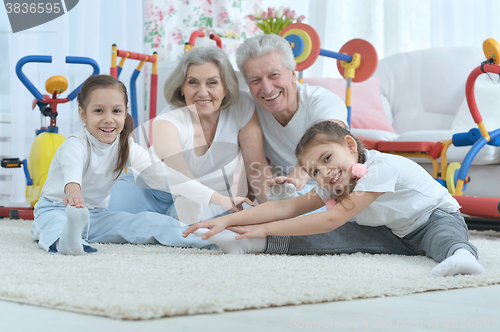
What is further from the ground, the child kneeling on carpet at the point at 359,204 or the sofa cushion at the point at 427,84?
the sofa cushion at the point at 427,84

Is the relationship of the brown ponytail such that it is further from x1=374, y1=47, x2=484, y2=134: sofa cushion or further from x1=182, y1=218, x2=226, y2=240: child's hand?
x1=374, y1=47, x2=484, y2=134: sofa cushion

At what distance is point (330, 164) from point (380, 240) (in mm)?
311

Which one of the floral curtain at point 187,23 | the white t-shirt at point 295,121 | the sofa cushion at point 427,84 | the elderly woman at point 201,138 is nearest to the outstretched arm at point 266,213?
the elderly woman at point 201,138

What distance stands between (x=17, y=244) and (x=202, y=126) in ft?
2.45

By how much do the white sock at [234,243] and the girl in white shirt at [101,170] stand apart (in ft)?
0.56

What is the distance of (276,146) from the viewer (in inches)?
73.9

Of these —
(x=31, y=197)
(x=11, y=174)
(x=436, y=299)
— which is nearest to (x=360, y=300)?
(x=436, y=299)

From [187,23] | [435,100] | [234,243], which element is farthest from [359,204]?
[187,23]

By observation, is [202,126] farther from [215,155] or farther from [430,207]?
[430,207]

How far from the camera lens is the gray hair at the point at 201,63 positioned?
170cm

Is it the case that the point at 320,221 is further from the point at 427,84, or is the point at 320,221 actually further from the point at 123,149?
the point at 427,84

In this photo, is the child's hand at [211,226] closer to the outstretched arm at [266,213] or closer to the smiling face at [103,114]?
the outstretched arm at [266,213]

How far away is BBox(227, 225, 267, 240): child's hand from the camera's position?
1240mm

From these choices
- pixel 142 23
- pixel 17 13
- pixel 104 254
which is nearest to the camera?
pixel 104 254
